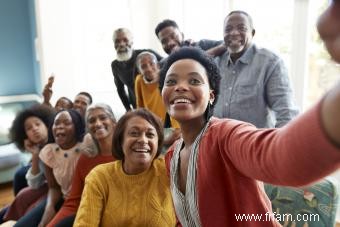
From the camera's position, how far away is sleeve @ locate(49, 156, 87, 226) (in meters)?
1.49

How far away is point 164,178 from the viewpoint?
128 centimetres

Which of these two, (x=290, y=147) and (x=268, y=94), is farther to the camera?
(x=268, y=94)

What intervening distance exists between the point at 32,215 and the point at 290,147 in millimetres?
1771

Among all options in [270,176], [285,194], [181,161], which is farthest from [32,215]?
[270,176]

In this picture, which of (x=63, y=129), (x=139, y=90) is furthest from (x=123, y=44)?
(x=63, y=129)

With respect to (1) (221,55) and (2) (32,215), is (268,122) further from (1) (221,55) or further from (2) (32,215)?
(2) (32,215)

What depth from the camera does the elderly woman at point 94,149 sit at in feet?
5.06

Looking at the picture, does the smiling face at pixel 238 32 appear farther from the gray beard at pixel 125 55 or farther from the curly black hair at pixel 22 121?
the curly black hair at pixel 22 121

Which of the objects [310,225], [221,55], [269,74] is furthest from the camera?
[221,55]

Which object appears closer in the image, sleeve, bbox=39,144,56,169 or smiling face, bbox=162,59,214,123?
smiling face, bbox=162,59,214,123

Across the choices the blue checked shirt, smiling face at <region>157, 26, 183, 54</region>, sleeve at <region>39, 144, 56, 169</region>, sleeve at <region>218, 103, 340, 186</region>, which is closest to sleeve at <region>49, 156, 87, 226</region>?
sleeve at <region>39, 144, 56, 169</region>

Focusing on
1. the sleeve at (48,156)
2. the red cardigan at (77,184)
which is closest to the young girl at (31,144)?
the sleeve at (48,156)

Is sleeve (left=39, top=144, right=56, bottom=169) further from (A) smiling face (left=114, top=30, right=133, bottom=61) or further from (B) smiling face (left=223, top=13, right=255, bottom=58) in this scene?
(B) smiling face (left=223, top=13, right=255, bottom=58)

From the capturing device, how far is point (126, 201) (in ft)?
4.04
